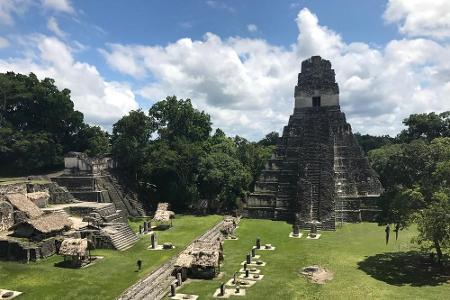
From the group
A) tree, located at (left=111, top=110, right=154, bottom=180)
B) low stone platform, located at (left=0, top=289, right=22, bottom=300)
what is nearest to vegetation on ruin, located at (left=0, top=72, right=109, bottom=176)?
tree, located at (left=111, top=110, right=154, bottom=180)

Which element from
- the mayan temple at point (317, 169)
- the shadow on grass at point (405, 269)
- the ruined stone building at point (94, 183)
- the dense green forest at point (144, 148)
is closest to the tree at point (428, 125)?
the dense green forest at point (144, 148)

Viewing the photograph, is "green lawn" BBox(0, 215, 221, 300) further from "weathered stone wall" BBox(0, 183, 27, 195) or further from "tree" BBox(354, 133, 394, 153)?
"tree" BBox(354, 133, 394, 153)

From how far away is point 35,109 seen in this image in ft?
150

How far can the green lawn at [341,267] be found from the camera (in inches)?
763

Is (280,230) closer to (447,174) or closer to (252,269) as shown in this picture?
(252,269)

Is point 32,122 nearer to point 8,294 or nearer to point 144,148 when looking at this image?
point 144,148

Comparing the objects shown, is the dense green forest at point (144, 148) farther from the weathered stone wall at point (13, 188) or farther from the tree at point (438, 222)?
the tree at point (438, 222)

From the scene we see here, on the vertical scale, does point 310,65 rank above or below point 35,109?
above

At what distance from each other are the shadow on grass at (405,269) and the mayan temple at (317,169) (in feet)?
28.4

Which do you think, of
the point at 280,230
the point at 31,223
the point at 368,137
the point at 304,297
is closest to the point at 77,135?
the point at 31,223

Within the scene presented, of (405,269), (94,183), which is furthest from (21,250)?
(405,269)

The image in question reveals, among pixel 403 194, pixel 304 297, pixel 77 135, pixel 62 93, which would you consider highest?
pixel 62 93

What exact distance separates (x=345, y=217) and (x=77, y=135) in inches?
1297

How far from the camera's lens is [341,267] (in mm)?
23312
